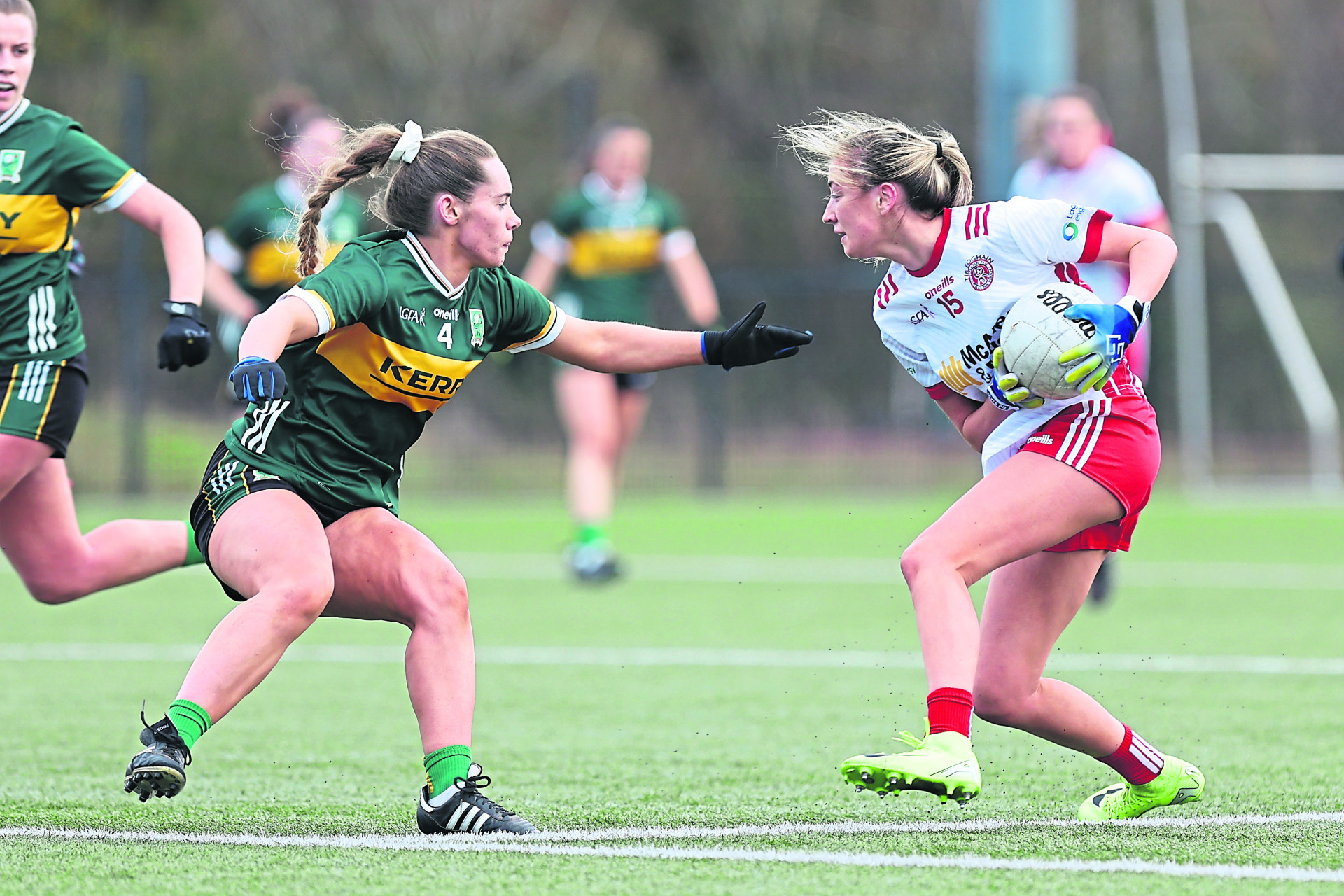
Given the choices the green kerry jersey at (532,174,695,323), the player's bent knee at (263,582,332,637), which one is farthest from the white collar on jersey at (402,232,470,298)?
the green kerry jersey at (532,174,695,323)

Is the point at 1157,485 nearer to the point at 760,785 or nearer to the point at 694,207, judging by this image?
the point at 694,207

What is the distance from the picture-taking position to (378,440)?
4.25 m

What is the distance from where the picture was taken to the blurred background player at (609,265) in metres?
10.5

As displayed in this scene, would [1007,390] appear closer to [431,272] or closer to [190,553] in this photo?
[431,272]

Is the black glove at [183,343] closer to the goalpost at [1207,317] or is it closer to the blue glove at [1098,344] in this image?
the blue glove at [1098,344]

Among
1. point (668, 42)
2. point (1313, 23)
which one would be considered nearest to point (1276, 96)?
point (1313, 23)

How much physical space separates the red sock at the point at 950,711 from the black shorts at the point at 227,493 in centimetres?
139

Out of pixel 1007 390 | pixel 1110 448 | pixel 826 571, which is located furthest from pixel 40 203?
pixel 826 571

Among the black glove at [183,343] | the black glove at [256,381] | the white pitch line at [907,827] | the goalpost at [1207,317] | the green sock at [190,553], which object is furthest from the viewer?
the goalpost at [1207,317]

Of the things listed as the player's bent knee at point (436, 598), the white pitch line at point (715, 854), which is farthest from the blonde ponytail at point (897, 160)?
the white pitch line at point (715, 854)

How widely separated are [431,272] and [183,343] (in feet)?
2.25

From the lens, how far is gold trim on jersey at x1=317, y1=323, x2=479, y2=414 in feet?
13.7

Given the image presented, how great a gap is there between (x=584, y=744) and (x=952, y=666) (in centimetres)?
175

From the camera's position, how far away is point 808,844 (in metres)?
3.82
